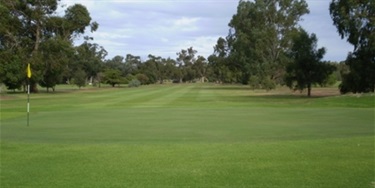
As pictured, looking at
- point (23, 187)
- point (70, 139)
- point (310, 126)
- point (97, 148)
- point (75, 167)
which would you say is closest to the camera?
point (23, 187)

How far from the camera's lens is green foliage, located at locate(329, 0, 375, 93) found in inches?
1761

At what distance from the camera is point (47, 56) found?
72062 millimetres

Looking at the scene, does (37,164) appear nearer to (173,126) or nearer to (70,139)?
(70,139)

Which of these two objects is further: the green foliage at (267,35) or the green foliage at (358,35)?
the green foliage at (267,35)

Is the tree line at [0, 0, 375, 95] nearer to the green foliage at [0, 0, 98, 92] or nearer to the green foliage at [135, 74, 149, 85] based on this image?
the green foliage at [0, 0, 98, 92]

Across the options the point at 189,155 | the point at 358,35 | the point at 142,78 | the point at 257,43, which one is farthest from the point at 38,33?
the point at 142,78

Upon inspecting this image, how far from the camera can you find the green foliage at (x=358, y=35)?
147 feet

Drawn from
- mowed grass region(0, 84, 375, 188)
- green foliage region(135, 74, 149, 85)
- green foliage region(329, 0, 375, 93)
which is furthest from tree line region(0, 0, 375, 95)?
green foliage region(135, 74, 149, 85)

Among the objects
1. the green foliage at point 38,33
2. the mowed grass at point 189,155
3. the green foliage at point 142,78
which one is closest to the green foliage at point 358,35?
the mowed grass at point 189,155

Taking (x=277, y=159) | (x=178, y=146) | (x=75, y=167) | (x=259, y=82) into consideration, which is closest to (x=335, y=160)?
(x=277, y=159)

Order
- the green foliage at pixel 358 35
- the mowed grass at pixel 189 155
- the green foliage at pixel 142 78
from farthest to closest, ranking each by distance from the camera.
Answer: the green foliage at pixel 142 78 → the green foliage at pixel 358 35 → the mowed grass at pixel 189 155

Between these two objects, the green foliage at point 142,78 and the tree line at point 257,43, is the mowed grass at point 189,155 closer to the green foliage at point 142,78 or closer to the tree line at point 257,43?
the tree line at point 257,43

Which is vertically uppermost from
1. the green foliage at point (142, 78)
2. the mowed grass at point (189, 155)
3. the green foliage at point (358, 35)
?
the green foliage at point (358, 35)

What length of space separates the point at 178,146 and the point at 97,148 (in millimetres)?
2459
